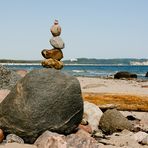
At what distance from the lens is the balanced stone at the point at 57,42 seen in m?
14.7

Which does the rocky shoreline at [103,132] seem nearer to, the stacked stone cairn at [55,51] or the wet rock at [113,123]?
the wet rock at [113,123]

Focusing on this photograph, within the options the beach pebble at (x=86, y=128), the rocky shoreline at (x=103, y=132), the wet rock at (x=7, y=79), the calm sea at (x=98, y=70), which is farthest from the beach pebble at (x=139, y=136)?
the calm sea at (x=98, y=70)

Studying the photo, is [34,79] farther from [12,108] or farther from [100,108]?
[100,108]

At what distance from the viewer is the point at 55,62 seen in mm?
15836

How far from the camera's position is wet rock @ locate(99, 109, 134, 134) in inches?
385

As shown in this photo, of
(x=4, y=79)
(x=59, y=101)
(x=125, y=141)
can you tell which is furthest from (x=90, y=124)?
(x=4, y=79)

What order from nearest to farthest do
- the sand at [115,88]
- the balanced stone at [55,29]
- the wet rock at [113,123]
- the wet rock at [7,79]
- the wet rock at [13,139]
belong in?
the wet rock at [13,139]
the wet rock at [113,123]
the wet rock at [7,79]
the balanced stone at [55,29]
the sand at [115,88]

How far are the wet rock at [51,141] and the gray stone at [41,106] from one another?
0.33 meters

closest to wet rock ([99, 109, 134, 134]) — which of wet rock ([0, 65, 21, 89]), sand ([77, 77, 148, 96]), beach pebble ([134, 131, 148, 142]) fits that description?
beach pebble ([134, 131, 148, 142])

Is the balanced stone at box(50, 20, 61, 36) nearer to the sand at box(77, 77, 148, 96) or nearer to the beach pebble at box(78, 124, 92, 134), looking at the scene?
the sand at box(77, 77, 148, 96)

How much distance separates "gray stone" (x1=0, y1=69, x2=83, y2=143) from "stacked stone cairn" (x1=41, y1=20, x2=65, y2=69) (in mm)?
6190

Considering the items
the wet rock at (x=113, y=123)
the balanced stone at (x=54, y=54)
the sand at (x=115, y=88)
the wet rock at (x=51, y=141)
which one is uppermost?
the balanced stone at (x=54, y=54)

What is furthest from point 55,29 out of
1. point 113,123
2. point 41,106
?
point 41,106

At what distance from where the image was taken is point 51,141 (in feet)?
24.2
